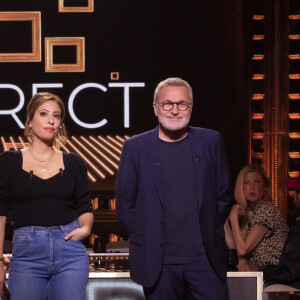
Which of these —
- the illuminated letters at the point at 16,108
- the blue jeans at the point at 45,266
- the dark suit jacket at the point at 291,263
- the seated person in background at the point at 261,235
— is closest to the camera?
the blue jeans at the point at 45,266

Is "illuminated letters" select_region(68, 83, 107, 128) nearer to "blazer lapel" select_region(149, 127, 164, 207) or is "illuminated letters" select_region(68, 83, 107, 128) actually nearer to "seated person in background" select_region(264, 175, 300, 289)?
"seated person in background" select_region(264, 175, 300, 289)

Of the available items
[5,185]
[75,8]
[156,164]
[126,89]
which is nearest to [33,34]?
[75,8]

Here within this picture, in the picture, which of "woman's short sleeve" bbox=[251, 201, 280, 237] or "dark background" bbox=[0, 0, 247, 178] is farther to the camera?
"dark background" bbox=[0, 0, 247, 178]

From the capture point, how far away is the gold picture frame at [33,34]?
6781 millimetres

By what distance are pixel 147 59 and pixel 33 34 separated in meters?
1.25

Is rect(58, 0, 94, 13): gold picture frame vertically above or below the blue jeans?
above

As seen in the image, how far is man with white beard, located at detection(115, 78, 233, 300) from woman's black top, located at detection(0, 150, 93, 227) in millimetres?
230

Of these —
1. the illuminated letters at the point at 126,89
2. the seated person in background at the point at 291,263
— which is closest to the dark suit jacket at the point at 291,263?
the seated person in background at the point at 291,263

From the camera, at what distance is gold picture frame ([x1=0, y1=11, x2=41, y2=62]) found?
267 inches

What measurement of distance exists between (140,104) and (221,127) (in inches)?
35.3

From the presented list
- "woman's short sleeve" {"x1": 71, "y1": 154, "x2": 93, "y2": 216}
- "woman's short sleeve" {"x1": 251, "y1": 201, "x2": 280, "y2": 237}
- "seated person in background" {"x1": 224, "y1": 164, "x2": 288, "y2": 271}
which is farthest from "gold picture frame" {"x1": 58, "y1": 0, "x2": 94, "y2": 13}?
"woman's short sleeve" {"x1": 71, "y1": 154, "x2": 93, "y2": 216}

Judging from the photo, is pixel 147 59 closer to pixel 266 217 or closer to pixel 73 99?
pixel 73 99

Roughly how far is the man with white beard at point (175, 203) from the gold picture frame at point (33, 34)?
13.9 ft

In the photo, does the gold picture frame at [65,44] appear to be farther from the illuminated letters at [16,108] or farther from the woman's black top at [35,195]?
the woman's black top at [35,195]
